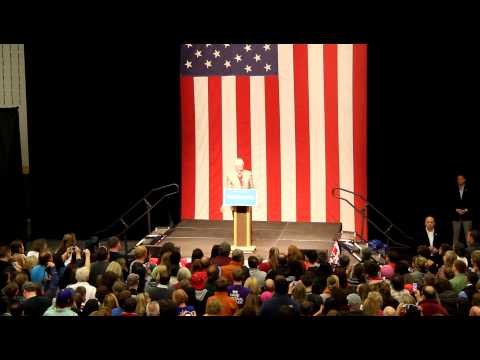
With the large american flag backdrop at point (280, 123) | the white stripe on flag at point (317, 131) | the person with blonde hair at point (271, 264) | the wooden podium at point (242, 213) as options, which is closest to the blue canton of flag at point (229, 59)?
the large american flag backdrop at point (280, 123)

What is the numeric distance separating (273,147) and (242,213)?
247cm

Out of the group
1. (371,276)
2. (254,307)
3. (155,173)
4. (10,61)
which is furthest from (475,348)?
(10,61)

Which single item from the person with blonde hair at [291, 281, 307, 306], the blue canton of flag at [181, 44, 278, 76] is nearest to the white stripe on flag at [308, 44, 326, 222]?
the blue canton of flag at [181, 44, 278, 76]

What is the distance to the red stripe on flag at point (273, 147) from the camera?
548 inches

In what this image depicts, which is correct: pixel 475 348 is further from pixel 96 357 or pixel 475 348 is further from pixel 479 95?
pixel 479 95

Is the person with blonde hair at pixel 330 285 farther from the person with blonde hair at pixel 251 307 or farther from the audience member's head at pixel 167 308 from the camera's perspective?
the audience member's head at pixel 167 308

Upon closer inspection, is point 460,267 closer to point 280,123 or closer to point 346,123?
point 346,123

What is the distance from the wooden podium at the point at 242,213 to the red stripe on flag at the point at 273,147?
218 cm

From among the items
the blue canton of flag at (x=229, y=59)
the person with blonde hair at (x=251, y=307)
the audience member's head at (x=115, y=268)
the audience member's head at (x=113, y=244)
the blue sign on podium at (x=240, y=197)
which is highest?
the blue canton of flag at (x=229, y=59)

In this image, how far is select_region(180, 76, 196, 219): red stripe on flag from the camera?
14.2 metres

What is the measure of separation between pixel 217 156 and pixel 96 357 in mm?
11017

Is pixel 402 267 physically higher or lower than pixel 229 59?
lower

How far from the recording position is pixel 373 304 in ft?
22.5

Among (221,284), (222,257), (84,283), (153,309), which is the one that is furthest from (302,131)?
(153,309)
